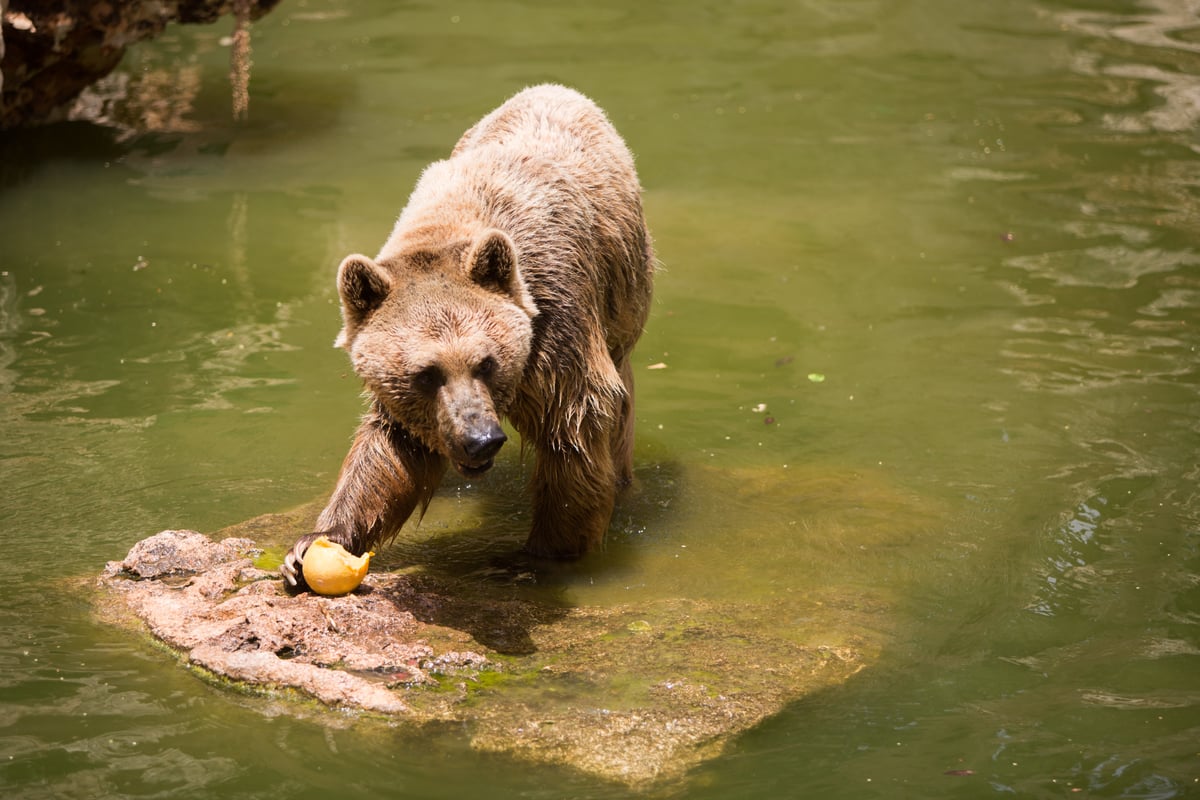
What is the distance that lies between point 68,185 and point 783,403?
26.5 ft

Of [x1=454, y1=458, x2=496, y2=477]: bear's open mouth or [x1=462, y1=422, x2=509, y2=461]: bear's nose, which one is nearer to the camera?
[x1=462, y1=422, x2=509, y2=461]: bear's nose

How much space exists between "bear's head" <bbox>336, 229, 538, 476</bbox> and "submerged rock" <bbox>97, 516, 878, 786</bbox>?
0.92 meters

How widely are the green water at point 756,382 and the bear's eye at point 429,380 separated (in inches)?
59.8

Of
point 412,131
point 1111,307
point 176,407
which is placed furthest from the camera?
point 412,131

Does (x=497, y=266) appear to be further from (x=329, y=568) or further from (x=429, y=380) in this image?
(x=329, y=568)

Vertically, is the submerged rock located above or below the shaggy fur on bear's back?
below

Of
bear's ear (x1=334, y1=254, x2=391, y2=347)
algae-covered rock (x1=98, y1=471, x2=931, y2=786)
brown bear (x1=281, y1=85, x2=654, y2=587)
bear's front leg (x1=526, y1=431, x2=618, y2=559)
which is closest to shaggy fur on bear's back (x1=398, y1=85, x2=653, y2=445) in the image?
brown bear (x1=281, y1=85, x2=654, y2=587)

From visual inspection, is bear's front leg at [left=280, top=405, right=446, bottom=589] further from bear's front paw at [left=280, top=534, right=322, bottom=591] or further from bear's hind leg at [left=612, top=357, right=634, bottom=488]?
bear's hind leg at [left=612, top=357, right=634, bottom=488]

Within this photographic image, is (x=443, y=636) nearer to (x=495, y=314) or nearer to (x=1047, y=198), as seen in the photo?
(x=495, y=314)

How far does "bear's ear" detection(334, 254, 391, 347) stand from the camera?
6258 millimetres

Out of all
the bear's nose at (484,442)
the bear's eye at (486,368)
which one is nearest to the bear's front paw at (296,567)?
the bear's nose at (484,442)

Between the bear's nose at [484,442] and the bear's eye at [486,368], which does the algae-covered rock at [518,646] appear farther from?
the bear's eye at [486,368]

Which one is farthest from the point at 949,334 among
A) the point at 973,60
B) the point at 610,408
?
the point at 973,60

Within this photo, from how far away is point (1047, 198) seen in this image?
1326 centimetres
